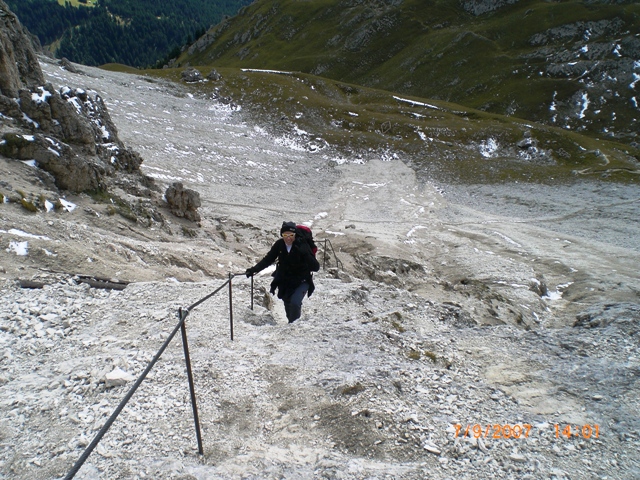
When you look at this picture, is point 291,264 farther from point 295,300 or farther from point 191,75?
point 191,75

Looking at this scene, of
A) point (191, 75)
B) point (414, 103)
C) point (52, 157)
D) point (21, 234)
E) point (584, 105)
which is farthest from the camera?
point (584, 105)

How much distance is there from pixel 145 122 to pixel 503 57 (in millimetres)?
102678

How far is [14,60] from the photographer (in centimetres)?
2127

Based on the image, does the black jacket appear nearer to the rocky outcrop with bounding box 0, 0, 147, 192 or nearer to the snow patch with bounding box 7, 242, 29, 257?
the snow patch with bounding box 7, 242, 29, 257

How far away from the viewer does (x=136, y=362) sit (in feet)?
24.7

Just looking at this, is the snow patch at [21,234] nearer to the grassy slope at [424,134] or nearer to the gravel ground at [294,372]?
the gravel ground at [294,372]

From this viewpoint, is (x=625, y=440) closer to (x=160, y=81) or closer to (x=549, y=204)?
(x=549, y=204)

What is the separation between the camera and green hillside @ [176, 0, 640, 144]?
299 ft

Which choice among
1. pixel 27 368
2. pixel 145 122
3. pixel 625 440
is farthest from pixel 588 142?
pixel 27 368

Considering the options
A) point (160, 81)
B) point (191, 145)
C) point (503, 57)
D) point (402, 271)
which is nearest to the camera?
point (402, 271)

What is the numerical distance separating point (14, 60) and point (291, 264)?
73.8 feet

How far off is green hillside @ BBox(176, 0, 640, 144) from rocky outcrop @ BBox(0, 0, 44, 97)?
9737 centimetres

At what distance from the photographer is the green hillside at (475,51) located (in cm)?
9112
